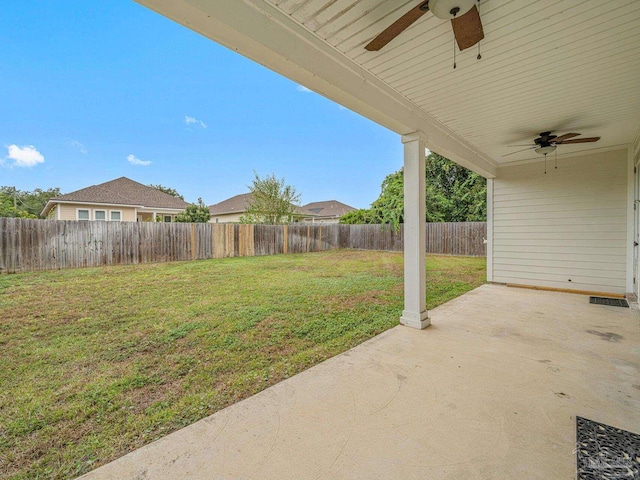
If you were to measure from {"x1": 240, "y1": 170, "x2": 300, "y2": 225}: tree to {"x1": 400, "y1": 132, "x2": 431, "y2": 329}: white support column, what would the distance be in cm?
1143

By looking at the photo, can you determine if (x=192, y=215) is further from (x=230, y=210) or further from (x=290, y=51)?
(x=290, y=51)

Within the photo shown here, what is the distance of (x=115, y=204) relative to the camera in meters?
11.9

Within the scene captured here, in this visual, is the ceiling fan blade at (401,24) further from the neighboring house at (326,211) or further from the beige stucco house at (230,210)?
the neighboring house at (326,211)

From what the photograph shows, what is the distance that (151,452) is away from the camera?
4.32ft

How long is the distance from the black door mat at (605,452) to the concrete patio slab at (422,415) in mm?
44

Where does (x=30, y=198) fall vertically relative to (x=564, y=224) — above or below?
above

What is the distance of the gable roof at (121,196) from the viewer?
450 inches

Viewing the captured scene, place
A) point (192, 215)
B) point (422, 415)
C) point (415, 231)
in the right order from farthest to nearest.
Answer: point (192, 215)
point (415, 231)
point (422, 415)

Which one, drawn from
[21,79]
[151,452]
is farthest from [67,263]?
[21,79]

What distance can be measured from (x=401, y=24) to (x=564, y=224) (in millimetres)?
5295

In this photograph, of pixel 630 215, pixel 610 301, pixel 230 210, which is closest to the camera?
pixel 610 301

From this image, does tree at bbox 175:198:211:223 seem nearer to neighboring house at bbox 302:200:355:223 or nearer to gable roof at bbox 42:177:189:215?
gable roof at bbox 42:177:189:215

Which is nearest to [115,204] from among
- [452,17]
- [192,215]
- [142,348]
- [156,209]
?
[156,209]

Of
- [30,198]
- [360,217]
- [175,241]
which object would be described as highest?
[30,198]
